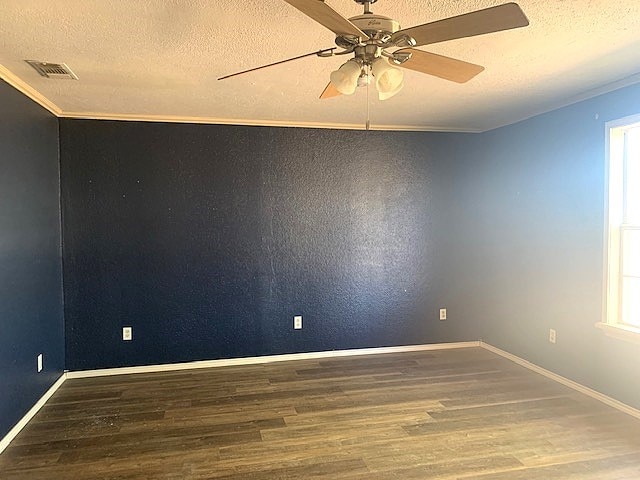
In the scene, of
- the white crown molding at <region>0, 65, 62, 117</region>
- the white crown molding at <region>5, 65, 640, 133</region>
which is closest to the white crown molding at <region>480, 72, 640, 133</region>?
the white crown molding at <region>5, 65, 640, 133</region>

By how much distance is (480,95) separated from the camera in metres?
3.45

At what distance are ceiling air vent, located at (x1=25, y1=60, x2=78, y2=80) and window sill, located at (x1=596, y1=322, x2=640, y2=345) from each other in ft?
13.1

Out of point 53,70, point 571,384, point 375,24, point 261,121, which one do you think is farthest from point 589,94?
point 53,70

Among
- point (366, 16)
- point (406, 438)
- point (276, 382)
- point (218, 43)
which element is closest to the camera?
point (366, 16)

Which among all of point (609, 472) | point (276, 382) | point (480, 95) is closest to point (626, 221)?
point (480, 95)

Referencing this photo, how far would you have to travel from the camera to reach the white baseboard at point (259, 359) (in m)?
4.03

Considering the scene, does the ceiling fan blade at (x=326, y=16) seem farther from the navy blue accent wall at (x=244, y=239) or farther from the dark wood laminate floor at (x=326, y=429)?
the navy blue accent wall at (x=244, y=239)

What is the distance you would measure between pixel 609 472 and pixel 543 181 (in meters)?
2.33

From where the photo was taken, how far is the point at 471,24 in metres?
1.56

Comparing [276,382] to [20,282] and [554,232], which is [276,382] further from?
[554,232]

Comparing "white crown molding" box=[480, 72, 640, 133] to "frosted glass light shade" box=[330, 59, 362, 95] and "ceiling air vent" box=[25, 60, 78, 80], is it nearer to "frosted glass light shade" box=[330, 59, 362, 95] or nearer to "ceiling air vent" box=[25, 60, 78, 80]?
"frosted glass light shade" box=[330, 59, 362, 95]

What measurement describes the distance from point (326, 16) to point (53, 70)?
6.90 ft

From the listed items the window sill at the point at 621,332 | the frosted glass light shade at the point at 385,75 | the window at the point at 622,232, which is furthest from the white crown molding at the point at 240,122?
the frosted glass light shade at the point at 385,75

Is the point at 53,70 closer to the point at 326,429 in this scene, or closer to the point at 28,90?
the point at 28,90
